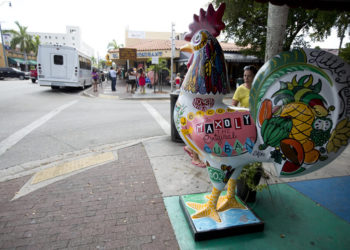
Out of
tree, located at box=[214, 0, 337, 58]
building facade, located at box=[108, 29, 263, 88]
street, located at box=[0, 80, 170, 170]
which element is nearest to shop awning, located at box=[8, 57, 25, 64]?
building facade, located at box=[108, 29, 263, 88]

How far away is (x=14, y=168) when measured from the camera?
407 centimetres

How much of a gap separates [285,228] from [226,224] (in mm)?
740

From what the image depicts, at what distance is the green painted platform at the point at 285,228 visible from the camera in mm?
2268

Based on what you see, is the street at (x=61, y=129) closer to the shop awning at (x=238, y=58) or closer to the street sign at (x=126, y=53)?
the street sign at (x=126, y=53)

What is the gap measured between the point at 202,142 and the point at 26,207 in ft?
8.27

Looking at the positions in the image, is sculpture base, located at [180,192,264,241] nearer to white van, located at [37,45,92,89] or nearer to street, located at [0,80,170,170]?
street, located at [0,80,170,170]

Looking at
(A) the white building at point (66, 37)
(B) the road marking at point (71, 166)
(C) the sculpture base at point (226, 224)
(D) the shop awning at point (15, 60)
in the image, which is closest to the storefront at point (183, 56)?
(B) the road marking at point (71, 166)

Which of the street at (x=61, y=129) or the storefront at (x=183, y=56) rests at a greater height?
the storefront at (x=183, y=56)

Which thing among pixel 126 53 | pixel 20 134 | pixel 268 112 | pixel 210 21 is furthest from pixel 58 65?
pixel 268 112

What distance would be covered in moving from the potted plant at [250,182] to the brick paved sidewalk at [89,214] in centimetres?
105

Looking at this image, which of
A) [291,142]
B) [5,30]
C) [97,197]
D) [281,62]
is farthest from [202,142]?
[5,30]

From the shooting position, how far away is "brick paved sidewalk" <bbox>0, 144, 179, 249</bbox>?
229 centimetres

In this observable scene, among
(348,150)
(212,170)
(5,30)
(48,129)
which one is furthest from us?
(5,30)

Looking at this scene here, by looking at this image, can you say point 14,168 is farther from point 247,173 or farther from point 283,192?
point 283,192
